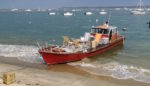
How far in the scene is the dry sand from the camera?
1836 centimetres

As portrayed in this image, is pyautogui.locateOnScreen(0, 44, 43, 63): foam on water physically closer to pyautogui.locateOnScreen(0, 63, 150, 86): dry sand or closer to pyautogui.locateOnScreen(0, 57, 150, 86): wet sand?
pyautogui.locateOnScreen(0, 57, 150, 86): wet sand

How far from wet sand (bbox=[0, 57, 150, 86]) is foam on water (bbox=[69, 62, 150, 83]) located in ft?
2.91

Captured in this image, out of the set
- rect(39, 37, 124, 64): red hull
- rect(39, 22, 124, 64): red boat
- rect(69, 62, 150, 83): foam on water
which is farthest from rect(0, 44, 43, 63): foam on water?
rect(69, 62, 150, 83): foam on water

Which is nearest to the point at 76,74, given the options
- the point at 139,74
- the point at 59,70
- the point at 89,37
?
the point at 59,70

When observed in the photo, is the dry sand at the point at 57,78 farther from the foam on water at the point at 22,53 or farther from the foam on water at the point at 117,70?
the foam on water at the point at 22,53

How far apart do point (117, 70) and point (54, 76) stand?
6.14 metres

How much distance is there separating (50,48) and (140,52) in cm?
1244

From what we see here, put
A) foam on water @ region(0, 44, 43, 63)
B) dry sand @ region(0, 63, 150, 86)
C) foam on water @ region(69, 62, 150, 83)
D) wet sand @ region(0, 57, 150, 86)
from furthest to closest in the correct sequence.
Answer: foam on water @ region(0, 44, 43, 63) < foam on water @ region(69, 62, 150, 83) < wet sand @ region(0, 57, 150, 86) < dry sand @ region(0, 63, 150, 86)

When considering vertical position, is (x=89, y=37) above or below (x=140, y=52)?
above

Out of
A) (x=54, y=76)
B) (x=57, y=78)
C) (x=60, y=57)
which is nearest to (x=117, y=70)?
(x=60, y=57)

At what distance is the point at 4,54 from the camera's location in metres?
29.7

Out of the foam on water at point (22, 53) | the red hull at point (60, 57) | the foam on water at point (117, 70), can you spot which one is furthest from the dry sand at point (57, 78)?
the foam on water at point (22, 53)

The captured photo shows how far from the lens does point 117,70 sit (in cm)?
2342

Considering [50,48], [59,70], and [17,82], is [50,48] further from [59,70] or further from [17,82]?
[17,82]
